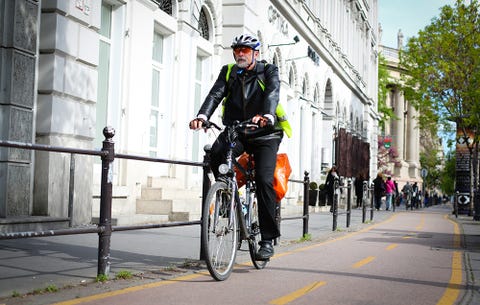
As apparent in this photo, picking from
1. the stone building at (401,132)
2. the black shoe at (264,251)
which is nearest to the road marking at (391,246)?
the black shoe at (264,251)

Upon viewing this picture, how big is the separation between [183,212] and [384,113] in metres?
57.3

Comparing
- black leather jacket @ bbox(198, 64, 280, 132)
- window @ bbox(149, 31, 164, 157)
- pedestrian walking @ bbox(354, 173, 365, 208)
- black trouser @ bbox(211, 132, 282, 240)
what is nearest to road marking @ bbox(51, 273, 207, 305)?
black trouser @ bbox(211, 132, 282, 240)

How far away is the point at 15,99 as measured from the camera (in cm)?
994

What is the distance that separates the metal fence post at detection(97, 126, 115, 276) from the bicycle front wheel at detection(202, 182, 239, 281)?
76 centimetres

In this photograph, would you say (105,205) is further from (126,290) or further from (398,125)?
(398,125)

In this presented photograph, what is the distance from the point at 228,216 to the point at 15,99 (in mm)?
4895

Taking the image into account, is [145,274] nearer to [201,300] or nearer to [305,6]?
[201,300]

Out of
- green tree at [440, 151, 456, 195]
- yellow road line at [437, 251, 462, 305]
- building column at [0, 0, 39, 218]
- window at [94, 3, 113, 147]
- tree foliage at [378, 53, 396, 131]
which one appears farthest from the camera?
green tree at [440, 151, 456, 195]

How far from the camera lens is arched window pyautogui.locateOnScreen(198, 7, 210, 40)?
1866 cm

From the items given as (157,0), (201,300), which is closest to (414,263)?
(201,300)

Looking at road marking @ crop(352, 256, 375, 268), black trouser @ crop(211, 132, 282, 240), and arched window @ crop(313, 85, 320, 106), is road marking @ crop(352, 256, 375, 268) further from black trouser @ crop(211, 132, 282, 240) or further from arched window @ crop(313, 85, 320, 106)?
arched window @ crop(313, 85, 320, 106)

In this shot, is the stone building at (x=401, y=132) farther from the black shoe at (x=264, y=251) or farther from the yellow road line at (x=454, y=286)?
the black shoe at (x=264, y=251)

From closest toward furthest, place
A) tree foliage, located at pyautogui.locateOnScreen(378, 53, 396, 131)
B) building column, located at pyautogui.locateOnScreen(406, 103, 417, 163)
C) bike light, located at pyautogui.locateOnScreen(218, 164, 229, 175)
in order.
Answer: bike light, located at pyautogui.locateOnScreen(218, 164, 229, 175), tree foliage, located at pyautogui.locateOnScreen(378, 53, 396, 131), building column, located at pyautogui.locateOnScreen(406, 103, 417, 163)

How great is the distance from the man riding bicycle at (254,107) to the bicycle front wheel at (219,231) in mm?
441
